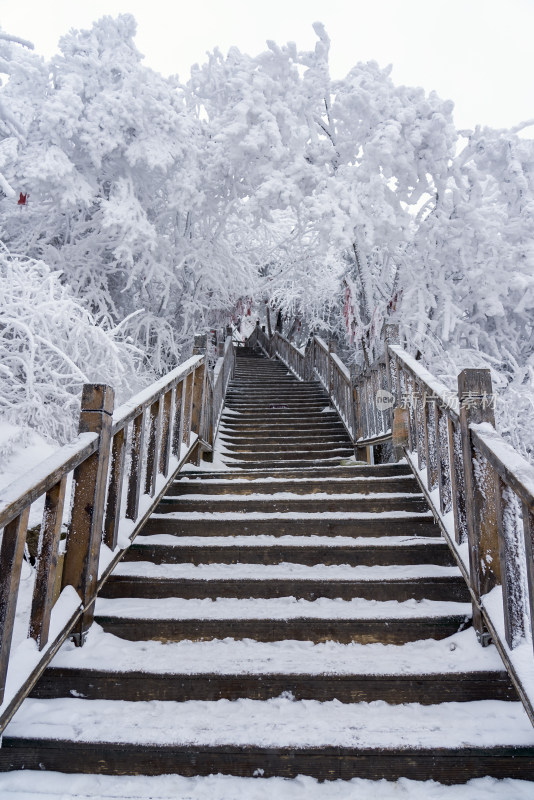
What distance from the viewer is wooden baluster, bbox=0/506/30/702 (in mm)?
1586

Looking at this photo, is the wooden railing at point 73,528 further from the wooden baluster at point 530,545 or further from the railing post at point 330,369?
the railing post at point 330,369

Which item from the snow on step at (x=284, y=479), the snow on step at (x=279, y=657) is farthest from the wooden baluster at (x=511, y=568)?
the snow on step at (x=284, y=479)

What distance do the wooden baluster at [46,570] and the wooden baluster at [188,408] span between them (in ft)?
8.50

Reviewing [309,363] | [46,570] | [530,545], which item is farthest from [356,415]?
[309,363]

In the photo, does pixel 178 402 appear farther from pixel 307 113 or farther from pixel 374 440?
pixel 307 113

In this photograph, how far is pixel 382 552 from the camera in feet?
9.61

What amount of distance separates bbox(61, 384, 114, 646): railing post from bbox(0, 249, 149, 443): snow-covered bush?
2800mm

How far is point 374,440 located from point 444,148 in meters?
5.31

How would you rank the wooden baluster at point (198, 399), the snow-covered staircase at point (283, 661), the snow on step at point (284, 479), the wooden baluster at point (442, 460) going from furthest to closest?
1. the wooden baluster at point (198, 399)
2. the snow on step at point (284, 479)
3. the wooden baluster at point (442, 460)
4. the snow-covered staircase at point (283, 661)

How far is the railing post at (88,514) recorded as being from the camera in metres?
2.26

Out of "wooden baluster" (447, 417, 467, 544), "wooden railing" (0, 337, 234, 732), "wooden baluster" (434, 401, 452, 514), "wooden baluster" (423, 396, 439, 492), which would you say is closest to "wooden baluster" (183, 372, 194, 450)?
"wooden railing" (0, 337, 234, 732)

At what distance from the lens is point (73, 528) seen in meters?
2.28

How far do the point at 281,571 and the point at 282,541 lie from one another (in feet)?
0.97

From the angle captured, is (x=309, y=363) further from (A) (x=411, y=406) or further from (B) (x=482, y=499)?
(B) (x=482, y=499)
